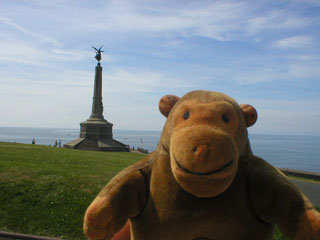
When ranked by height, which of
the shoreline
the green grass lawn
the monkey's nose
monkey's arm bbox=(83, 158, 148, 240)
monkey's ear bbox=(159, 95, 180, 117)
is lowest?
the shoreline

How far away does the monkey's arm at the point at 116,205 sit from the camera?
2535 mm

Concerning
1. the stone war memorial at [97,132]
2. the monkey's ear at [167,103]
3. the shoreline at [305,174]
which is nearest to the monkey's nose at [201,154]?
the monkey's ear at [167,103]

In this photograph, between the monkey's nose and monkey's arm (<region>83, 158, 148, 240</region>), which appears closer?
the monkey's nose

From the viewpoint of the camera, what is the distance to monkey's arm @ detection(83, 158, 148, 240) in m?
2.54

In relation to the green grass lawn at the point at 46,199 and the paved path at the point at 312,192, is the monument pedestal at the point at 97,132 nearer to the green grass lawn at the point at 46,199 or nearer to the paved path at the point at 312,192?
the green grass lawn at the point at 46,199

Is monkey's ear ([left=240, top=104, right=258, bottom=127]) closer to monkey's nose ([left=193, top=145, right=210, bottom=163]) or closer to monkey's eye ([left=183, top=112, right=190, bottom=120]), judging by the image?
monkey's eye ([left=183, top=112, right=190, bottom=120])

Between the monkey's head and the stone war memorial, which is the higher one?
the monkey's head

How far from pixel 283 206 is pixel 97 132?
78.3 ft

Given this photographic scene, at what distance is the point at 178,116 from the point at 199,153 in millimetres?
513

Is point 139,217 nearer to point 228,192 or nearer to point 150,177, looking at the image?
point 150,177

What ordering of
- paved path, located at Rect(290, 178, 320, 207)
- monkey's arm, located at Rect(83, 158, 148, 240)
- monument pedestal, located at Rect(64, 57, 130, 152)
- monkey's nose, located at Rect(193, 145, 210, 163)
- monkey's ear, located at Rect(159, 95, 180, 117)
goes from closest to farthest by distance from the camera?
monkey's nose, located at Rect(193, 145, 210, 163)
monkey's arm, located at Rect(83, 158, 148, 240)
monkey's ear, located at Rect(159, 95, 180, 117)
paved path, located at Rect(290, 178, 320, 207)
monument pedestal, located at Rect(64, 57, 130, 152)

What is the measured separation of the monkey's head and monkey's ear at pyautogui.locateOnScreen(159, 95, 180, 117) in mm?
219

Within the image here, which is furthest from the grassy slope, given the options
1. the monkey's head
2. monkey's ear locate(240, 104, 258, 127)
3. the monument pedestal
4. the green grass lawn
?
the monument pedestal

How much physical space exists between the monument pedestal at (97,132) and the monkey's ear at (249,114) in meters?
21.4
